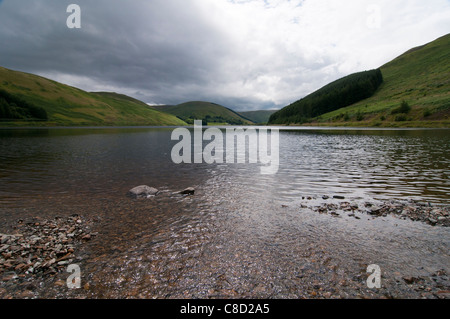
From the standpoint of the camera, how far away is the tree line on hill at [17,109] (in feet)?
563

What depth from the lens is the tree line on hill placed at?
172 metres

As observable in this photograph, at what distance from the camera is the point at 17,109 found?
18062cm

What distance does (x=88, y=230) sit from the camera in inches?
451

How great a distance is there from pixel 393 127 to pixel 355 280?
147199 millimetres

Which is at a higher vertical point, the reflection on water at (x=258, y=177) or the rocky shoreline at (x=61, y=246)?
the reflection on water at (x=258, y=177)

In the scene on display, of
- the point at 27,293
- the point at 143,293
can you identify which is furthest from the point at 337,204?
the point at 27,293
